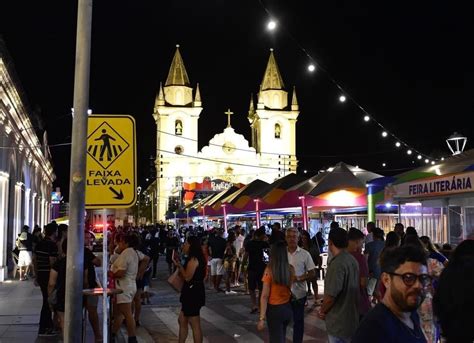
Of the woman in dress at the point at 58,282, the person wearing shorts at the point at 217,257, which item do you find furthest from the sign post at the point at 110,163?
the person wearing shorts at the point at 217,257

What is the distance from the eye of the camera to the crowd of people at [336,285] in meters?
3.04

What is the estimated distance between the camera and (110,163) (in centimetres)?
650

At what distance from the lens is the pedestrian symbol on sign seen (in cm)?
652

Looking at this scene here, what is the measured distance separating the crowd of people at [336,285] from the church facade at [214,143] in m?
81.9

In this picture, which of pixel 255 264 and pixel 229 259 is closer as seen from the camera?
pixel 255 264

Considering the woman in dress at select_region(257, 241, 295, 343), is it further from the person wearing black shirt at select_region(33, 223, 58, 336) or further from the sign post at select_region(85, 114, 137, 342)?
the person wearing black shirt at select_region(33, 223, 58, 336)

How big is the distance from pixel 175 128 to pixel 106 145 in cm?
9488

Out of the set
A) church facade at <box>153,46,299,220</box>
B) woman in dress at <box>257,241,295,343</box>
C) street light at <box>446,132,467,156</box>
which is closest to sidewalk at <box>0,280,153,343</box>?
woman in dress at <box>257,241,295,343</box>

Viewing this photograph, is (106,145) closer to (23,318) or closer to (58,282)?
(58,282)

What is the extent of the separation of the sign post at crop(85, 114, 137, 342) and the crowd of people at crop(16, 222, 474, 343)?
2048mm

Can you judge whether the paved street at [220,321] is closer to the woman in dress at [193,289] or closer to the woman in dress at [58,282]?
the woman in dress at [193,289]

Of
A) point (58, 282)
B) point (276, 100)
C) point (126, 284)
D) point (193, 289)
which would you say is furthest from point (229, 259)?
point (276, 100)

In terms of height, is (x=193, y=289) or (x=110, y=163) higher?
(x=110, y=163)

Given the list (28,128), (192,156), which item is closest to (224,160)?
(192,156)
